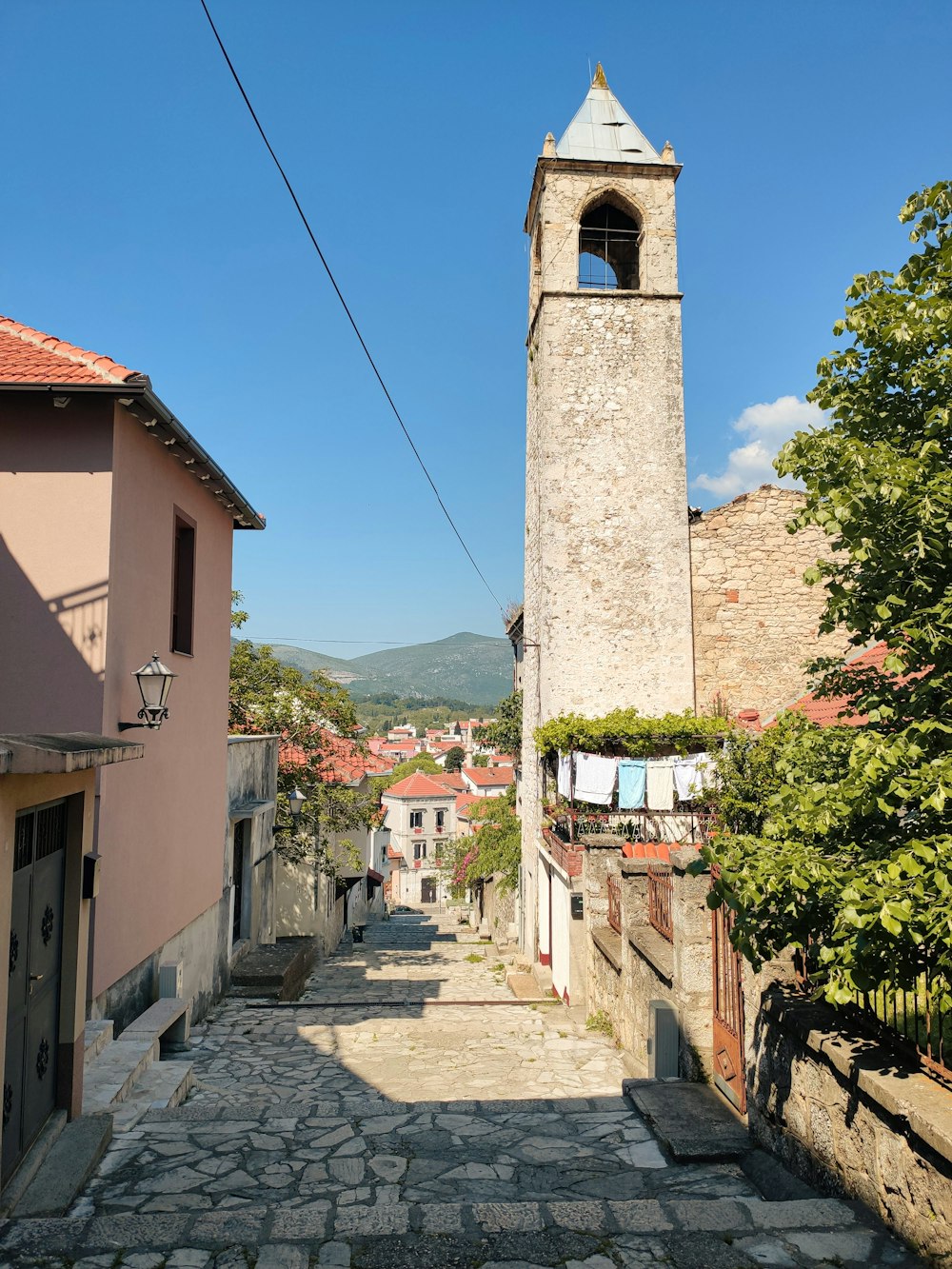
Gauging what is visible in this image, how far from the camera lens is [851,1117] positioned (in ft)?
13.8

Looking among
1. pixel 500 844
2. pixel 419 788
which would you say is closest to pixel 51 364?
pixel 500 844

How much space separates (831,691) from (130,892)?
6564mm

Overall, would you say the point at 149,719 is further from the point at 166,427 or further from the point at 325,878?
the point at 325,878

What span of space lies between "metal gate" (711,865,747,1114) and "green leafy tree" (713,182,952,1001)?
189 centimetres

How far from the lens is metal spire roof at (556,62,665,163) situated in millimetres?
17438

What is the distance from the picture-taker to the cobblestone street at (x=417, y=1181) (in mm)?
3797

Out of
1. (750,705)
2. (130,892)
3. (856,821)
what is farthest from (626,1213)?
(750,705)

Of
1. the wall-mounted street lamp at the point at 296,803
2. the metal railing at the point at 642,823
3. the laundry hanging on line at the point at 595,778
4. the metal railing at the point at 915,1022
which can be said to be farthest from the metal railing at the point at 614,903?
the wall-mounted street lamp at the point at 296,803

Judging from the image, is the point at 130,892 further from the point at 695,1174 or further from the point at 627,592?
the point at 627,592

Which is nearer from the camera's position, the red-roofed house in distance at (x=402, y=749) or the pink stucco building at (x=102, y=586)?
the pink stucco building at (x=102, y=586)

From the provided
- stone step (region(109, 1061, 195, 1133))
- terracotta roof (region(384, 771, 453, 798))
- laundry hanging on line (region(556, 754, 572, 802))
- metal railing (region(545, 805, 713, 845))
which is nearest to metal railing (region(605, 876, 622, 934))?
metal railing (region(545, 805, 713, 845))

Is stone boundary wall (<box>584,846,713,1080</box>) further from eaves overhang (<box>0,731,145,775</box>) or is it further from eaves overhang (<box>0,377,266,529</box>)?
eaves overhang (<box>0,377,266,529</box>)

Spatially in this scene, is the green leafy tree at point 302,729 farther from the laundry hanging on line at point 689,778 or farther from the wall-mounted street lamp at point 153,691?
the wall-mounted street lamp at point 153,691

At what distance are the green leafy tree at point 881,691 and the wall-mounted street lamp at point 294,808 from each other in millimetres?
14109
